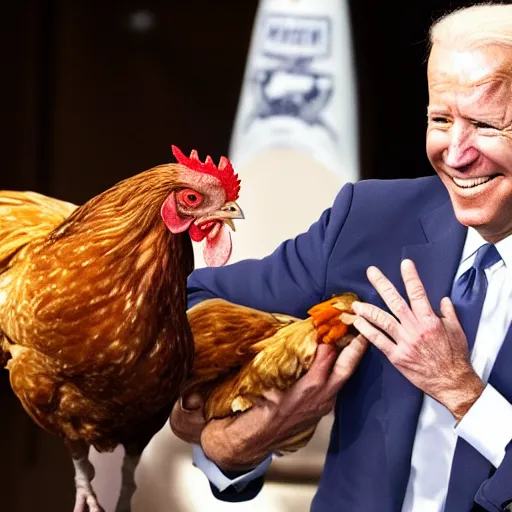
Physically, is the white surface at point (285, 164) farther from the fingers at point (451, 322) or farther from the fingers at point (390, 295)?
the fingers at point (451, 322)

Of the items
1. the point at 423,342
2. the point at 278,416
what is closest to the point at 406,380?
the point at 423,342

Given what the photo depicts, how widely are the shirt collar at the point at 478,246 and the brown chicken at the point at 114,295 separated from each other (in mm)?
415

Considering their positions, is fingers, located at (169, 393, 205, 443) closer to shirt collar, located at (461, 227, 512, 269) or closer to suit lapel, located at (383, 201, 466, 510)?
suit lapel, located at (383, 201, 466, 510)

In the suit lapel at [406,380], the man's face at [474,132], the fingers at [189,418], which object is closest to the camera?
the man's face at [474,132]

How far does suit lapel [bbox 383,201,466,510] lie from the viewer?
64.3 inches

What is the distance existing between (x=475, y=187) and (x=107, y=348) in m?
0.67

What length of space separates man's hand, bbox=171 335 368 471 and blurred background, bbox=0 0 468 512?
0.07 metres

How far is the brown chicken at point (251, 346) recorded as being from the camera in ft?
5.39

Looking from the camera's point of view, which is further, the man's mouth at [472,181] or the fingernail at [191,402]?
the fingernail at [191,402]

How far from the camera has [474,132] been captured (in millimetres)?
1539

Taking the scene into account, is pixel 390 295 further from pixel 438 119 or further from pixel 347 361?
pixel 438 119

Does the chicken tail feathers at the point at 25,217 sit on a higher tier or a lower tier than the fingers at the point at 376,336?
higher

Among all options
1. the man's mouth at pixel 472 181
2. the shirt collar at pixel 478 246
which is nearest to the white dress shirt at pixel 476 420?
the shirt collar at pixel 478 246

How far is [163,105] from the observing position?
6.18 ft
